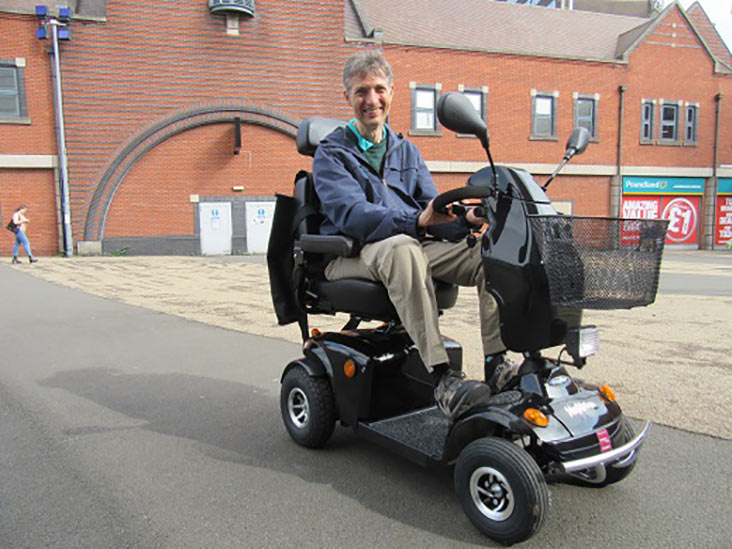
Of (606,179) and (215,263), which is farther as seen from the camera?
(606,179)

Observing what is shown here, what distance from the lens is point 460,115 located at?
85.8 inches

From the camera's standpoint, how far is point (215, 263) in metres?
15.7

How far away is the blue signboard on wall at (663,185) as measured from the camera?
79.4ft

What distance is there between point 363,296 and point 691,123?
27.0 meters

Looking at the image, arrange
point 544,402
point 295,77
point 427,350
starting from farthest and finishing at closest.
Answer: point 295,77 → point 427,350 → point 544,402

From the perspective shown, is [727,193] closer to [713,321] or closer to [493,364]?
[713,321]

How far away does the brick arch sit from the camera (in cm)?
1838

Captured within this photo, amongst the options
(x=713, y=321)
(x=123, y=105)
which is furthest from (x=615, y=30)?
(x=713, y=321)

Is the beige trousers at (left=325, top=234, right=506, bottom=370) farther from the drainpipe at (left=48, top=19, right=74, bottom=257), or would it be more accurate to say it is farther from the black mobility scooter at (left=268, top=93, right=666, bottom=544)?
the drainpipe at (left=48, top=19, right=74, bottom=257)

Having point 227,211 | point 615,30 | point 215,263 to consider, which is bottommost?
point 215,263

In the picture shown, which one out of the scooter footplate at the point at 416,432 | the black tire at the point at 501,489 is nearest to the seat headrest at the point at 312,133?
the scooter footplate at the point at 416,432

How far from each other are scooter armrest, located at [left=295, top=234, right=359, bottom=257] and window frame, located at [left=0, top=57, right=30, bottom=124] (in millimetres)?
18326

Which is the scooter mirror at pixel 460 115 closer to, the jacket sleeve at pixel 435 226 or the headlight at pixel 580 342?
the jacket sleeve at pixel 435 226

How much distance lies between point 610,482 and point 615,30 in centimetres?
2894
